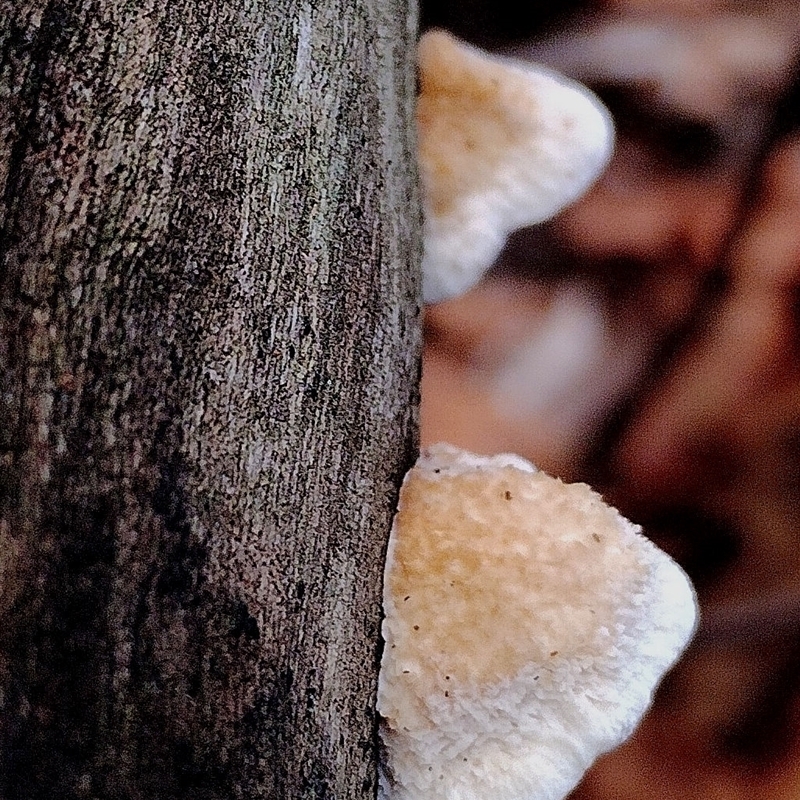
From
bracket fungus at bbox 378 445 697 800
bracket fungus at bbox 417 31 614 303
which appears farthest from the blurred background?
bracket fungus at bbox 378 445 697 800

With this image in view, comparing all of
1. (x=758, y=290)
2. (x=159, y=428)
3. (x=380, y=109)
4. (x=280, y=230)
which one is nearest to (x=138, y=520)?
(x=159, y=428)

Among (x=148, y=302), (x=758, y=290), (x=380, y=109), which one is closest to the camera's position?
(x=148, y=302)

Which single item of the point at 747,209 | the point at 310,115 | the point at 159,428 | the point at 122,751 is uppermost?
the point at 747,209

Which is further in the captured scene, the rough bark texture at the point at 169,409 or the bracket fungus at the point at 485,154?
the bracket fungus at the point at 485,154

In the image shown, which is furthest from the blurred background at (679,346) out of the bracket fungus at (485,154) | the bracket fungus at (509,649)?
the bracket fungus at (509,649)

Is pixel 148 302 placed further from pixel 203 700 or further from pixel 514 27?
pixel 514 27

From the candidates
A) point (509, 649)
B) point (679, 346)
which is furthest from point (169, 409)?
point (679, 346)

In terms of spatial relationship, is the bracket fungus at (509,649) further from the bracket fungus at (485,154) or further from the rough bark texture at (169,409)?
the bracket fungus at (485,154)
